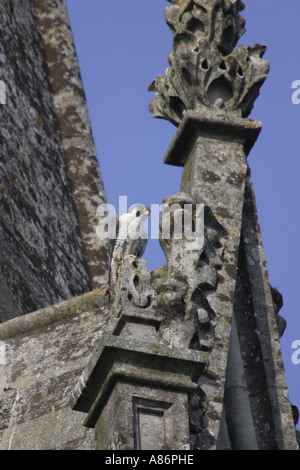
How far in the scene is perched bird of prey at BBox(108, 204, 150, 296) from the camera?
7.66m

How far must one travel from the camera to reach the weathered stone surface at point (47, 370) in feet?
23.4

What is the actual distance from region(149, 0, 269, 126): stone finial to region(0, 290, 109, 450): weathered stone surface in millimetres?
1537

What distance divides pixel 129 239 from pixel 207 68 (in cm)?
146

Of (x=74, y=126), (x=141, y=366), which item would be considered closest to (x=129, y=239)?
(x=141, y=366)

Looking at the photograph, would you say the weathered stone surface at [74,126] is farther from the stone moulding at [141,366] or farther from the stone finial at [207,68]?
the stone moulding at [141,366]

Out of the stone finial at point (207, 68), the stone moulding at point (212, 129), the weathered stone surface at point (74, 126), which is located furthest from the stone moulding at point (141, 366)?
the weathered stone surface at point (74, 126)

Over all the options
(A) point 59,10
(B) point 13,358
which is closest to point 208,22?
(B) point 13,358

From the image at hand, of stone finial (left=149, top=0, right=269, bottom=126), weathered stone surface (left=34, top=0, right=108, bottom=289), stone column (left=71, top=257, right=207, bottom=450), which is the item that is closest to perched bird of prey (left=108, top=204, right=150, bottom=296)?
stone finial (left=149, top=0, right=269, bottom=126)

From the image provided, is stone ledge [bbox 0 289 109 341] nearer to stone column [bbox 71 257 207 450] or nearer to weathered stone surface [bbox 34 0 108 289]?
stone column [bbox 71 257 207 450]

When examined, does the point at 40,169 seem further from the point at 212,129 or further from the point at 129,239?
the point at 129,239

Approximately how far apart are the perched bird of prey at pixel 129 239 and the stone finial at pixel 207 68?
37.4 inches

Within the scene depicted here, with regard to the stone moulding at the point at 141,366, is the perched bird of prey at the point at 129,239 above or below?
above

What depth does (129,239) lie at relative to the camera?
7.69 m

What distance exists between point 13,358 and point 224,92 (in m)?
2.34
